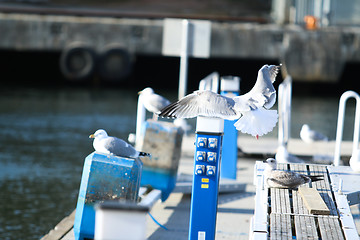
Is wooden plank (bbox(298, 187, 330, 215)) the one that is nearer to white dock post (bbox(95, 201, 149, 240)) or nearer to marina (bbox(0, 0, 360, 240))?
marina (bbox(0, 0, 360, 240))

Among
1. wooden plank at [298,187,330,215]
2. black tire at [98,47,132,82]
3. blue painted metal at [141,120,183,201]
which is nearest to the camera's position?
wooden plank at [298,187,330,215]

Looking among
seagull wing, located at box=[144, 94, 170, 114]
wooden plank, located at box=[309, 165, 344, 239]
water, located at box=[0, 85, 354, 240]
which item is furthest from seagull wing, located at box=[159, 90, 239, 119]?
water, located at box=[0, 85, 354, 240]

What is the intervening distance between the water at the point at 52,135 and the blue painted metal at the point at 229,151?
2219mm

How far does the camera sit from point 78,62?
79.0 feet

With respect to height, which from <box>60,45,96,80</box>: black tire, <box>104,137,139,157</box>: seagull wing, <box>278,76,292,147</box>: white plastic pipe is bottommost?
<box>104,137,139,157</box>: seagull wing

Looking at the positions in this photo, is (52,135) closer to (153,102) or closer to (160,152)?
(153,102)

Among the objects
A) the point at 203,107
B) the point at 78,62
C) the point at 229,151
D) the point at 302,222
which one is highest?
the point at 78,62

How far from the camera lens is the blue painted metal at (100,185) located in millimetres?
6168

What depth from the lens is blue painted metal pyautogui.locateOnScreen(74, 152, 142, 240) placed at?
6.17 metres

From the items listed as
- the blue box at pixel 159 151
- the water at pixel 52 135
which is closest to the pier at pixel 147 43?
the water at pixel 52 135

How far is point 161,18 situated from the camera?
90.0ft

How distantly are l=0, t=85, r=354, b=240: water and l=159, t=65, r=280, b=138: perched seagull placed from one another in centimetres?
332

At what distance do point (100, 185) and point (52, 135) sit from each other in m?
9.28

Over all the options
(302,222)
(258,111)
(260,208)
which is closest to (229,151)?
(258,111)
